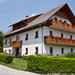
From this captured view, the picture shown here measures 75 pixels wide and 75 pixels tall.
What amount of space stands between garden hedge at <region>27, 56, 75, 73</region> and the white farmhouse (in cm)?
997

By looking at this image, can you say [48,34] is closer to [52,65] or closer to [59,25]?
[59,25]

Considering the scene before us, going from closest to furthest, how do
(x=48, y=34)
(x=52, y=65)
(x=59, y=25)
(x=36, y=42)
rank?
1. (x=52, y=65)
2. (x=48, y=34)
3. (x=59, y=25)
4. (x=36, y=42)

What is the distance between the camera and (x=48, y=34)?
24.1m

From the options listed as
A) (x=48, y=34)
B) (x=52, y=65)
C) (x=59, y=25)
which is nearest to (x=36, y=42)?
(x=48, y=34)

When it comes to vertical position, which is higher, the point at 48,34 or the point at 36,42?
the point at 48,34

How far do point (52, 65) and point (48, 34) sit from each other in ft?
41.0

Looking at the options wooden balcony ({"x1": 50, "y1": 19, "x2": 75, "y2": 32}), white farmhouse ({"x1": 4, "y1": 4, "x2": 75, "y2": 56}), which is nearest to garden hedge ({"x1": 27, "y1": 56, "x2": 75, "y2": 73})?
white farmhouse ({"x1": 4, "y1": 4, "x2": 75, "y2": 56})

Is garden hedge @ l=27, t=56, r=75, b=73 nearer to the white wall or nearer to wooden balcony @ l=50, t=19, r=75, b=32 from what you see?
the white wall

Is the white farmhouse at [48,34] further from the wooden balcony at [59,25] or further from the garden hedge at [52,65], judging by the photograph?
the garden hedge at [52,65]

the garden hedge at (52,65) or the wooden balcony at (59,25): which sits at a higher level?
the wooden balcony at (59,25)

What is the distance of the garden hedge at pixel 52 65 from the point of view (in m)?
12.0

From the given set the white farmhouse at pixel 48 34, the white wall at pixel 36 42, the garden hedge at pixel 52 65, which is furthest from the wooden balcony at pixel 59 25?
the garden hedge at pixel 52 65

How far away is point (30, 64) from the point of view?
13.1 meters

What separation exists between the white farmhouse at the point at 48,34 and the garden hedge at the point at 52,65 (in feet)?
32.7
